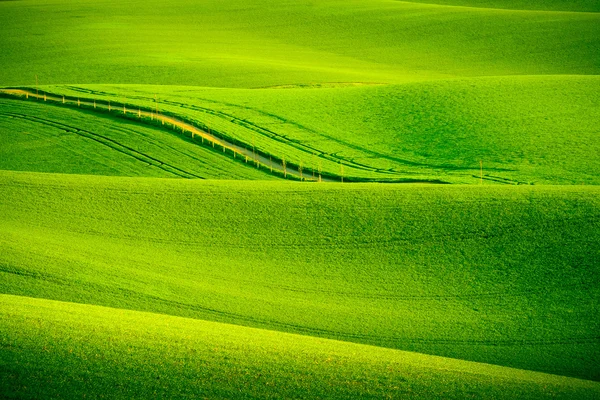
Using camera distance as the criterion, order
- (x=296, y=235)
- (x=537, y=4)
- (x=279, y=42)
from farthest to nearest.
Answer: (x=537, y=4) < (x=279, y=42) < (x=296, y=235)

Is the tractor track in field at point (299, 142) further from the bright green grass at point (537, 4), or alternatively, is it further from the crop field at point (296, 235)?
the bright green grass at point (537, 4)

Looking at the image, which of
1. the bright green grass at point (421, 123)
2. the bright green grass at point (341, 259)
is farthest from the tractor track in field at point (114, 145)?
the bright green grass at point (341, 259)

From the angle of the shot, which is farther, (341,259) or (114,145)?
(114,145)

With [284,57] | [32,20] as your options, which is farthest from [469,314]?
[32,20]

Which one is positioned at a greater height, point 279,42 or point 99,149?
point 279,42

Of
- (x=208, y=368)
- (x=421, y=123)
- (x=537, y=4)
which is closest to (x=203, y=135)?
(x=421, y=123)

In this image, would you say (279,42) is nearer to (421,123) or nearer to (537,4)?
(421,123)

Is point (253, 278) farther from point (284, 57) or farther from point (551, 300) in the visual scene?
point (284, 57)
